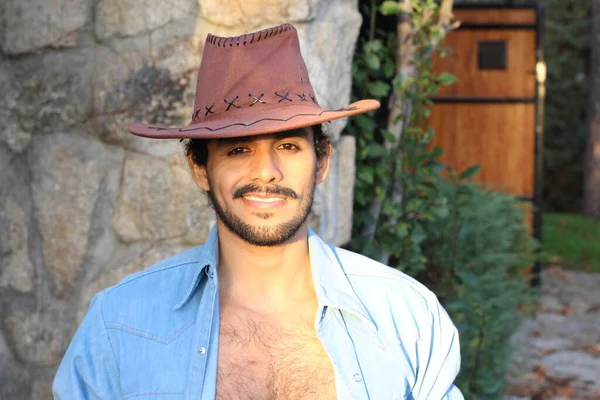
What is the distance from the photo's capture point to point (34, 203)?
2.79 metres

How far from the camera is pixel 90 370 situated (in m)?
1.85

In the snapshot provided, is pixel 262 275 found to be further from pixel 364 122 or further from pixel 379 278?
pixel 364 122

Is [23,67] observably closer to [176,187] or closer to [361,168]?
[176,187]

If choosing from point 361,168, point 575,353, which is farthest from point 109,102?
point 575,353

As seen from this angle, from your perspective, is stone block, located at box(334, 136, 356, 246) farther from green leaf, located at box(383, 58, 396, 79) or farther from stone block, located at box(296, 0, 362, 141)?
green leaf, located at box(383, 58, 396, 79)

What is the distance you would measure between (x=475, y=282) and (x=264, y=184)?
225 centimetres

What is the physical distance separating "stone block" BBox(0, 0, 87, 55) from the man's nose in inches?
42.6

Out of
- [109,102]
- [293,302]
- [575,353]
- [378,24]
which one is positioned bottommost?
[575,353]

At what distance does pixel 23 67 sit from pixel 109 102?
12.7 inches

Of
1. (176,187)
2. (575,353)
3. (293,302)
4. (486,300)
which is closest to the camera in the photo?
(293,302)

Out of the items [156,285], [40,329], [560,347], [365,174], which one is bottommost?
[560,347]

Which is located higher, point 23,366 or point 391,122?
point 391,122

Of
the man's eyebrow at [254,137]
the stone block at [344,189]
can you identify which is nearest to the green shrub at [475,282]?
the stone block at [344,189]

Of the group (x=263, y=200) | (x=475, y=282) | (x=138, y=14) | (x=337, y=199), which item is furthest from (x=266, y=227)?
(x=475, y=282)
